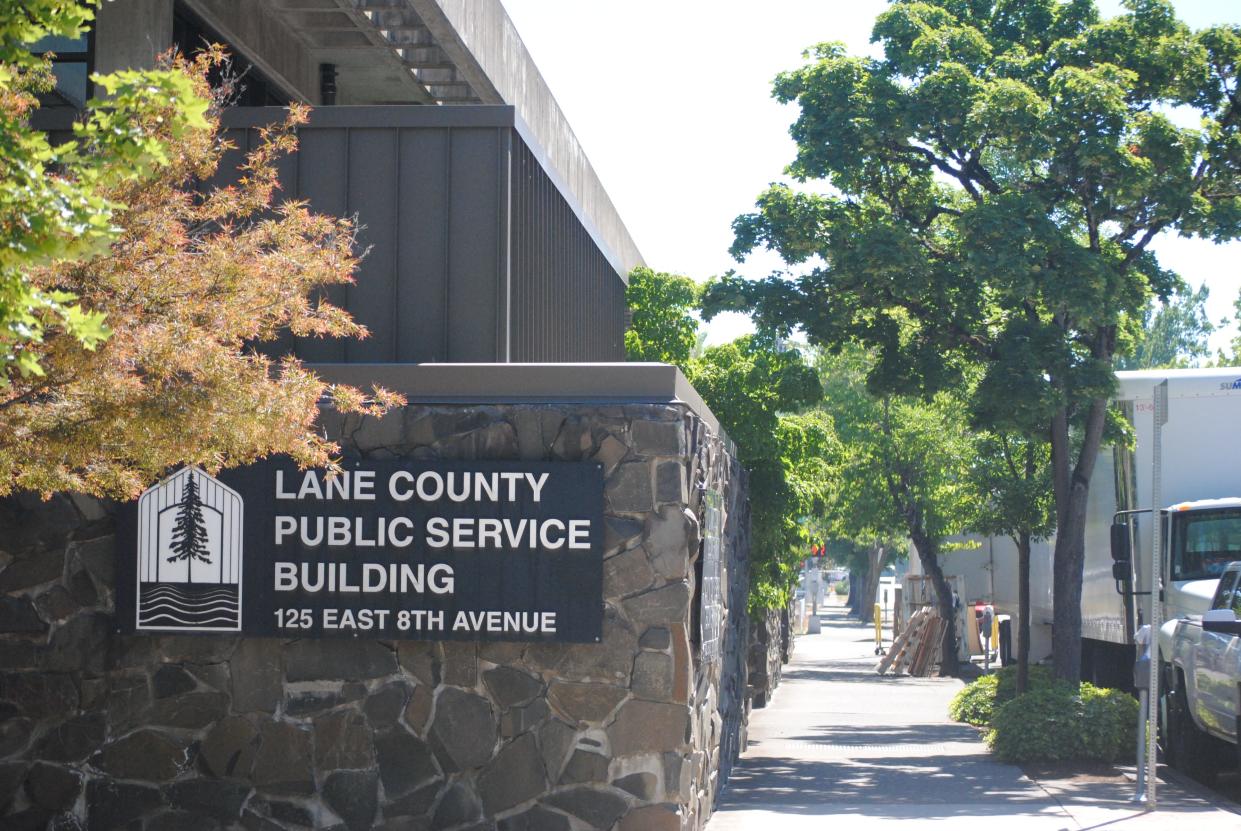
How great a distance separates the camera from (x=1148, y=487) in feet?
54.1

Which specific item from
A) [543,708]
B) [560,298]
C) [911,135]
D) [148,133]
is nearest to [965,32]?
[911,135]

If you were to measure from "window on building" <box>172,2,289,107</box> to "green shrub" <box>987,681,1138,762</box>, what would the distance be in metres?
10.1

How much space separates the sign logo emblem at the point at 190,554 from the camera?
958cm

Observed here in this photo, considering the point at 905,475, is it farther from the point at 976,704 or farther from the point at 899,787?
the point at 899,787

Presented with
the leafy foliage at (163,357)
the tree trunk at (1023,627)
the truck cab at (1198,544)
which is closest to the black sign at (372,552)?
the leafy foliage at (163,357)

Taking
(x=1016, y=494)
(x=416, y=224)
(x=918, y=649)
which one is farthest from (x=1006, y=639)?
(x=416, y=224)

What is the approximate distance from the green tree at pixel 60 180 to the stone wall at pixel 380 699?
4608mm

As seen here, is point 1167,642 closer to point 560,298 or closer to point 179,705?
point 560,298

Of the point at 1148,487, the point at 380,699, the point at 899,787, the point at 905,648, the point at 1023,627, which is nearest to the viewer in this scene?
the point at 380,699

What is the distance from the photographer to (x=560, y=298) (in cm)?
1312

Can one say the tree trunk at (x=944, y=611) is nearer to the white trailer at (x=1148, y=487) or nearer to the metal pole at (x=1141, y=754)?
the white trailer at (x=1148, y=487)

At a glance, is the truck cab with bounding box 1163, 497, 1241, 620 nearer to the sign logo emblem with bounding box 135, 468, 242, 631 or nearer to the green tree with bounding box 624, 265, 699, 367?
the green tree with bounding box 624, 265, 699, 367

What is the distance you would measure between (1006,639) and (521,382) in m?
21.7

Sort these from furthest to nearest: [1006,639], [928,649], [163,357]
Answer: [928,649], [1006,639], [163,357]
